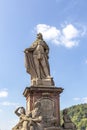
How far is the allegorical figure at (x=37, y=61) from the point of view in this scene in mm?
20295

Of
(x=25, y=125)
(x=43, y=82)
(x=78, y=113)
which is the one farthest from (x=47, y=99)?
(x=78, y=113)

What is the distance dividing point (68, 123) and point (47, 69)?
3.73 m

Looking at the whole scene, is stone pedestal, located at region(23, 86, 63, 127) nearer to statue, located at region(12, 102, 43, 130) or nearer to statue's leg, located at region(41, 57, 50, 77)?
statue, located at region(12, 102, 43, 130)

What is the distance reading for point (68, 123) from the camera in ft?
61.3

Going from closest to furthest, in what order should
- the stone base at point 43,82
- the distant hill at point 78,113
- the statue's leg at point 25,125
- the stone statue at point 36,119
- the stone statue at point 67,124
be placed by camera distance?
the statue's leg at point 25,125 → the stone statue at point 36,119 → the stone statue at point 67,124 → the stone base at point 43,82 → the distant hill at point 78,113

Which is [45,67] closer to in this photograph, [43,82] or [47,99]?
[43,82]

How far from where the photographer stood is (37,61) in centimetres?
2055

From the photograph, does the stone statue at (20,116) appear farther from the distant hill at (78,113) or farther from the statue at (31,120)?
the distant hill at (78,113)

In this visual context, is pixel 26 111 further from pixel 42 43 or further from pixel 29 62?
pixel 42 43

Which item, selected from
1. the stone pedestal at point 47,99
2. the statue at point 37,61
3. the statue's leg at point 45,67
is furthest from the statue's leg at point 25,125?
the statue's leg at point 45,67

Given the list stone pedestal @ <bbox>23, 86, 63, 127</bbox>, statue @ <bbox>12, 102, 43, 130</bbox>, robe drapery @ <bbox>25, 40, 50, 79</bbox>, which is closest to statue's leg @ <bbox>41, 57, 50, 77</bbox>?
robe drapery @ <bbox>25, 40, 50, 79</bbox>

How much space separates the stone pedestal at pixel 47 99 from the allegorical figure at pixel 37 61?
1.27 m

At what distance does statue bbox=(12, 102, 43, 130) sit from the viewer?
1700 cm

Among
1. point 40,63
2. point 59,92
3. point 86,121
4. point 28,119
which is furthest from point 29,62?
point 86,121
